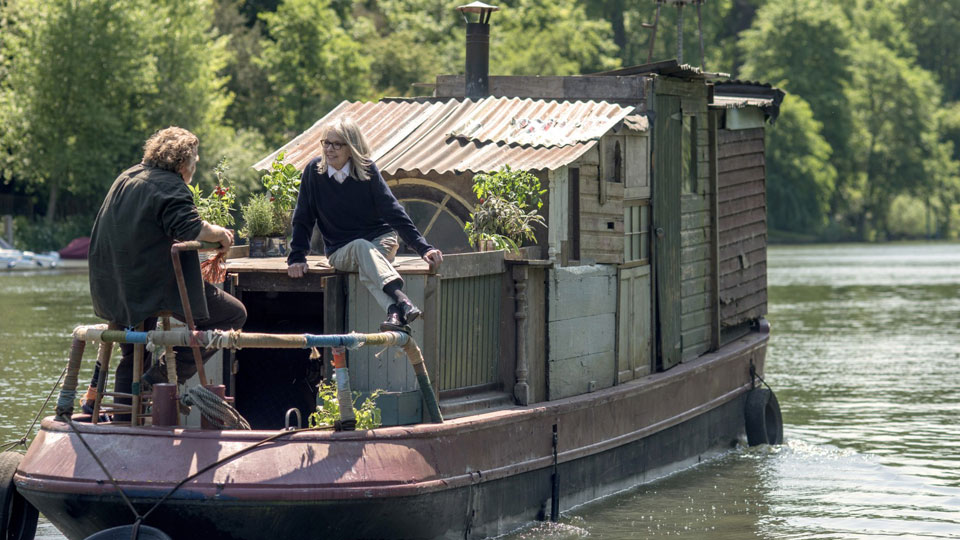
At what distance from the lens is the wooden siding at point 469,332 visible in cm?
1034

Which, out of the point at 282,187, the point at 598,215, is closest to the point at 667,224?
the point at 598,215

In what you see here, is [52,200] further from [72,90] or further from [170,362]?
[170,362]

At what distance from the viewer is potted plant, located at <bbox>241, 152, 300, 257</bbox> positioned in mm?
11219

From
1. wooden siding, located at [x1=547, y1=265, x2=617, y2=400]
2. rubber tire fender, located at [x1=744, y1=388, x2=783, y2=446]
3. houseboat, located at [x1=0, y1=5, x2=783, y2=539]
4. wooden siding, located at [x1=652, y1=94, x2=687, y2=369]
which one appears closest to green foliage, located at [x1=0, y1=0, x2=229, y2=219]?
houseboat, located at [x1=0, y1=5, x2=783, y2=539]

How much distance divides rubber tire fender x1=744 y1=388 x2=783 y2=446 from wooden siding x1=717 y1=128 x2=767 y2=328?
0.78 m

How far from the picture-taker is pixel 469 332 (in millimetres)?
10625

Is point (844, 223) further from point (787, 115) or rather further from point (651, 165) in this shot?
point (651, 165)

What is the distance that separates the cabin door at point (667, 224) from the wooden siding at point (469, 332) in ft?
9.01

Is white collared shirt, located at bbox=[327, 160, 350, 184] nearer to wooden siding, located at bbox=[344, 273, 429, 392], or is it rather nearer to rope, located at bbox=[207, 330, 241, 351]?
wooden siding, located at bbox=[344, 273, 429, 392]

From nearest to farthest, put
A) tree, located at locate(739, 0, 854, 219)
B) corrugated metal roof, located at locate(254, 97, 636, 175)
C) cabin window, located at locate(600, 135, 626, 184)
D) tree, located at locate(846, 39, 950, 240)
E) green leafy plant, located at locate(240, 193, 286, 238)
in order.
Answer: green leafy plant, located at locate(240, 193, 286, 238)
corrugated metal roof, located at locate(254, 97, 636, 175)
cabin window, located at locate(600, 135, 626, 184)
tree, located at locate(739, 0, 854, 219)
tree, located at locate(846, 39, 950, 240)

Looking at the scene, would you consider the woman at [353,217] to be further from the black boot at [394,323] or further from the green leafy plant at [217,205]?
the green leafy plant at [217,205]

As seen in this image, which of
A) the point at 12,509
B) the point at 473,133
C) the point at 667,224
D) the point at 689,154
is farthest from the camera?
the point at 689,154

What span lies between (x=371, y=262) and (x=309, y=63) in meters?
45.6

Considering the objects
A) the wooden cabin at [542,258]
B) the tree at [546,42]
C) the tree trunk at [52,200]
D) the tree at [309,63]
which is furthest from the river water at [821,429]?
the tree at [546,42]
